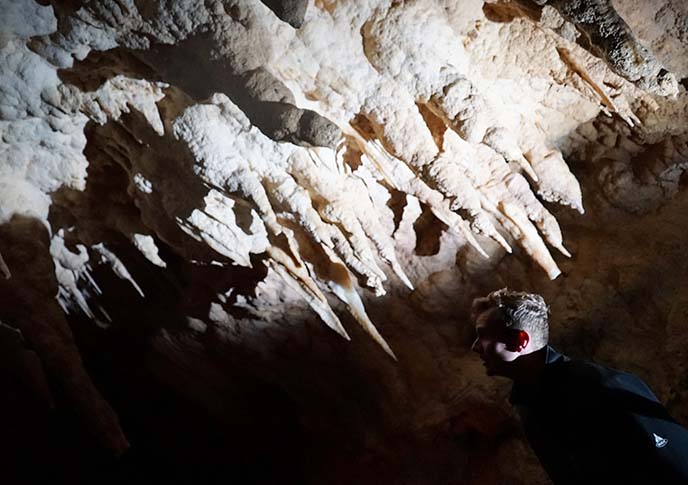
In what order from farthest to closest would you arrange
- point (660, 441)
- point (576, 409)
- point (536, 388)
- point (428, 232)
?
point (428, 232)
point (536, 388)
point (576, 409)
point (660, 441)

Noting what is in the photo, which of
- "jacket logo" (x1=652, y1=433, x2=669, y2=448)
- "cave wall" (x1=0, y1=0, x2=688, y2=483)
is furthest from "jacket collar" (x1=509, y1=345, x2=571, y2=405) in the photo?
"cave wall" (x1=0, y1=0, x2=688, y2=483)

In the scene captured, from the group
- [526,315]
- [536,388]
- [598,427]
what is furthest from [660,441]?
[526,315]

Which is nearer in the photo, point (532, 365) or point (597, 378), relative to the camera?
point (597, 378)

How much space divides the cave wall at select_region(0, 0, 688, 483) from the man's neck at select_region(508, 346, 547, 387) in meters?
0.50

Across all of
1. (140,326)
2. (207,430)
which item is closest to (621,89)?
(140,326)

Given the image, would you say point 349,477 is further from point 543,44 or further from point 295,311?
point 543,44

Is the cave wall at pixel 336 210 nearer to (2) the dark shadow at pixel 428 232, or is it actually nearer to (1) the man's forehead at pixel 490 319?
(2) the dark shadow at pixel 428 232

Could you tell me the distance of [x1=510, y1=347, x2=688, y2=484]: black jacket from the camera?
4.69ft

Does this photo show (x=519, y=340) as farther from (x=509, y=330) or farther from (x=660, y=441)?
(x=660, y=441)

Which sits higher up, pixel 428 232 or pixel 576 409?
pixel 428 232

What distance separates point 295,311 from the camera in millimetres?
3197

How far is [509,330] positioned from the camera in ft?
5.53

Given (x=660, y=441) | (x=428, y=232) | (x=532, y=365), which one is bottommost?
(x=660, y=441)

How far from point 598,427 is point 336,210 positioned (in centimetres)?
111
